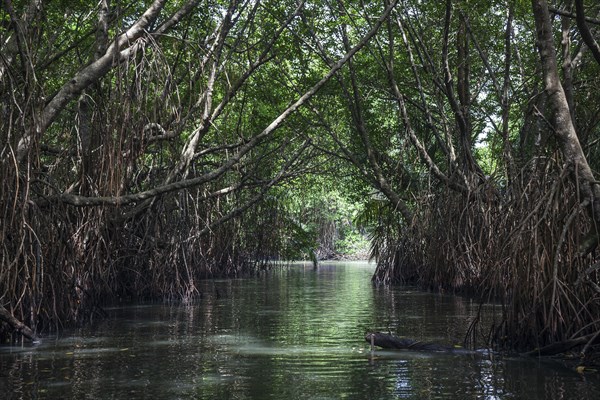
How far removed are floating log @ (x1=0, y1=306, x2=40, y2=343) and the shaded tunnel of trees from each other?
0.03 metres

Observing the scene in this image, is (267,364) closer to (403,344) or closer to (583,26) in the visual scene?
(403,344)

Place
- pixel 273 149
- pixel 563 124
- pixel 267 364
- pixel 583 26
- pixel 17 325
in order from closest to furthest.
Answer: pixel 267 364 < pixel 563 124 < pixel 583 26 < pixel 17 325 < pixel 273 149

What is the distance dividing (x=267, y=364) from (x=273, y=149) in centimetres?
767

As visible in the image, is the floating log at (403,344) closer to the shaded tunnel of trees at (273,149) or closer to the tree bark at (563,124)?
the shaded tunnel of trees at (273,149)

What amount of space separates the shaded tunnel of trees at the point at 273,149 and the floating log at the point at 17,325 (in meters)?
0.03

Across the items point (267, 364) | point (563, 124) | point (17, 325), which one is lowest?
point (267, 364)

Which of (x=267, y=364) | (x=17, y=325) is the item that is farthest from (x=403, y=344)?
(x=17, y=325)

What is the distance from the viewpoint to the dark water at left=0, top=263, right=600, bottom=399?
5195mm

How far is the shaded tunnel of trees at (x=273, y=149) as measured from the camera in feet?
22.2

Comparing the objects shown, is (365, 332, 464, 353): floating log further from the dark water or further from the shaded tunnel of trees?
the shaded tunnel of trees

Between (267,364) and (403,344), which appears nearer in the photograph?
(267,364)

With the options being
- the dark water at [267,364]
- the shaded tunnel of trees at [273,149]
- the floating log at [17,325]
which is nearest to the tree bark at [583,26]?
the shaded tunnel of trees at [273,149]

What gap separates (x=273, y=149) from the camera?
13.7m

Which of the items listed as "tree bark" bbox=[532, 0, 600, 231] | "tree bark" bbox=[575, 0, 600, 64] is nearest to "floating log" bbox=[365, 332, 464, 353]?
"tree bark" bbox=[532, 0, 600, 231]
